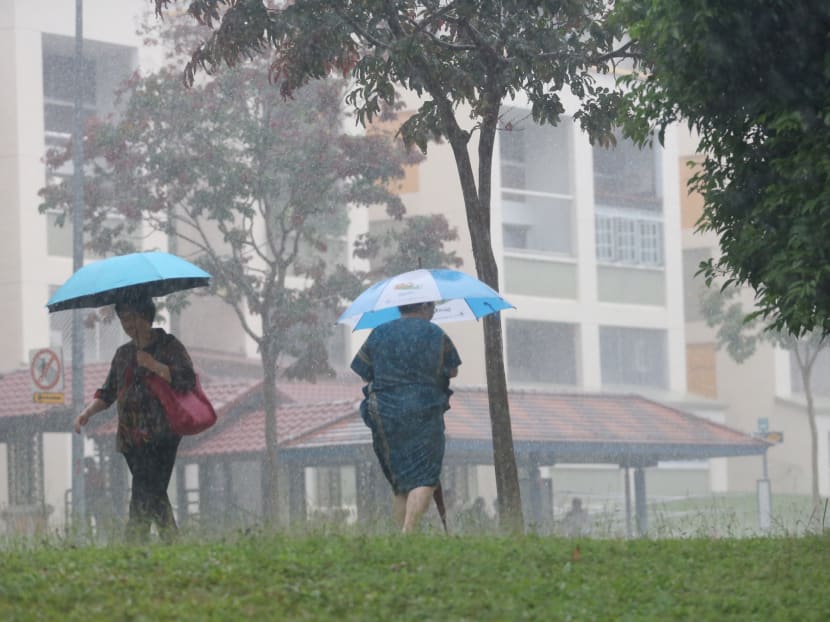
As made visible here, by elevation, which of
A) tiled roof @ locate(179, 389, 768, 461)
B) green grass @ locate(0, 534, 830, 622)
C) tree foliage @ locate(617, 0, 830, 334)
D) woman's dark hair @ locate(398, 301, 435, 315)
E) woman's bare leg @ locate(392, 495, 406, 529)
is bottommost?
green grass @ locate(0, 534, 830, 622)

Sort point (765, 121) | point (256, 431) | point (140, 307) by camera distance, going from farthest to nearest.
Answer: point (256, 431) < point (140, 307) < point (765, 121)

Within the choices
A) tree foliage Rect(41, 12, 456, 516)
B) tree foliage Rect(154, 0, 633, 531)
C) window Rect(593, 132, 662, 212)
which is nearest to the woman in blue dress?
tree foliage Rect(154, 0, 633, 531)

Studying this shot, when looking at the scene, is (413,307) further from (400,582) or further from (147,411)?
(400,582)

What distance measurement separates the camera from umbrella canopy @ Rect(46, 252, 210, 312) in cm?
1038

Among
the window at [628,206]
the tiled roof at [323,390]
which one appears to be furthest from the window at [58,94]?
the window at [628,206]

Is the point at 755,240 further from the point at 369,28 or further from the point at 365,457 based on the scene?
the point at 365,457

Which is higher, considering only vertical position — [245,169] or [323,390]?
[245,169]

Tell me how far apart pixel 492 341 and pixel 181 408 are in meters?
4.21

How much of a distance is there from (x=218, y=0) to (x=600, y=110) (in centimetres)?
353

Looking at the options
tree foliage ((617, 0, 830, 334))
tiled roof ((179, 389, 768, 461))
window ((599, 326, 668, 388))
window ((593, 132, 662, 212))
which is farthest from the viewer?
window ((593, 132, 662, 212))

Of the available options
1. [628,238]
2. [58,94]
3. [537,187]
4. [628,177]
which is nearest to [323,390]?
[58,94]

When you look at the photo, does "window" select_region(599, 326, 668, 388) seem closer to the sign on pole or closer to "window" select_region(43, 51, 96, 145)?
"window" select_region(43, 51, 96, 145)

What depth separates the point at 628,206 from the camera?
51688 mm

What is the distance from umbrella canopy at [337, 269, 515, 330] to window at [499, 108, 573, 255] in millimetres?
37274
